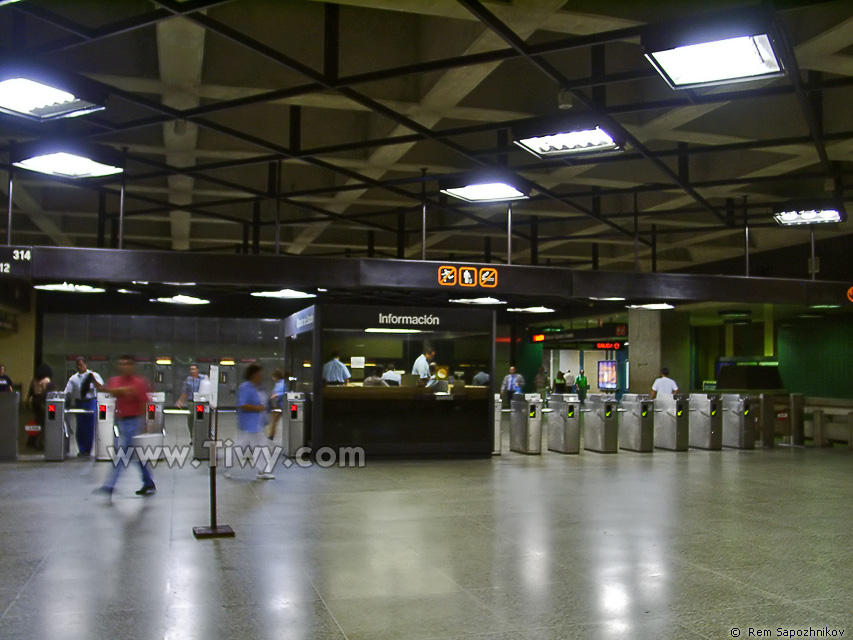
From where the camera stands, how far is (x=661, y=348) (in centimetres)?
2173

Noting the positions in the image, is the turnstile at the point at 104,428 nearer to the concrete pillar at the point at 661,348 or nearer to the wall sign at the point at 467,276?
the wall sign at the point at 467,276

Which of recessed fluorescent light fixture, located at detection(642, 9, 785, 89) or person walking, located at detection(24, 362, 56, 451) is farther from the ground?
recessed fluorescent light fixture, located at detection(642, 9, 785, 89)

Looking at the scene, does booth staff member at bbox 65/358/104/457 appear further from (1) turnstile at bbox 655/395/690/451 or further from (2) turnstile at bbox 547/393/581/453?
(1) turnstile at bbox 655/395/690/451

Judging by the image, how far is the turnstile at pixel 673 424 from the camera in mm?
16016

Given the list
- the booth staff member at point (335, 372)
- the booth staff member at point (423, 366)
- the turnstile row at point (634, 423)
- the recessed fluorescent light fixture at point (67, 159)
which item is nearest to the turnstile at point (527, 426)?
the turnstile row at point (634, 423)

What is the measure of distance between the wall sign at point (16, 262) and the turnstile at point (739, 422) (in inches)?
521

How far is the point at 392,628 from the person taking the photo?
4.75m

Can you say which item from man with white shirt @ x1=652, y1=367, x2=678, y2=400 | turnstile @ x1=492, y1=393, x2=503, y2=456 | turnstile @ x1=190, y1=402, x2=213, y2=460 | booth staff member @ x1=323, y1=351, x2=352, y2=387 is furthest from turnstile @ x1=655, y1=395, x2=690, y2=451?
turnstile @ x1=190, y1=402, x2=213, y2=460

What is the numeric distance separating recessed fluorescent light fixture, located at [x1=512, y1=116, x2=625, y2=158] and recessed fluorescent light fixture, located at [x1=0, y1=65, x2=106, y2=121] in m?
3.73

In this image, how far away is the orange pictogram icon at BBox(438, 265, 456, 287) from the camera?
38.1ft

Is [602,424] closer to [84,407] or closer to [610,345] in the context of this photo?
[84,407]

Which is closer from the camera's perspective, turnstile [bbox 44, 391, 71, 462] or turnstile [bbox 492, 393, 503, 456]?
turnstile [bbox 44, 391, 71, 462]

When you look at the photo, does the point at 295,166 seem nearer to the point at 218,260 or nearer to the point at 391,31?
the point at 218,260

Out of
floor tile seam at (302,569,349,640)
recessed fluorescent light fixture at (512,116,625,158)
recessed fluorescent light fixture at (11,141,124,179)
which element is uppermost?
recessed fluorescent light fixture at (11,141,124,179)
